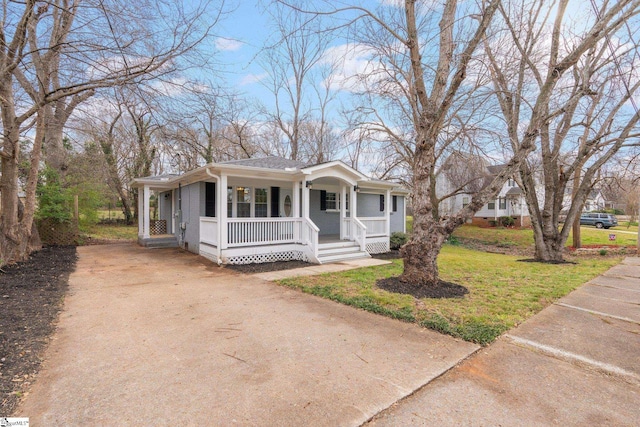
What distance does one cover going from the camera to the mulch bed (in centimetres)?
269

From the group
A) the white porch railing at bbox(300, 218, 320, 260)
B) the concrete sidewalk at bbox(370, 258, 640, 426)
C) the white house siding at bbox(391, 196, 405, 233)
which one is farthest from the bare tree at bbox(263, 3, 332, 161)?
the concrete sidewalk at bbox(370, 258, 640, 426)

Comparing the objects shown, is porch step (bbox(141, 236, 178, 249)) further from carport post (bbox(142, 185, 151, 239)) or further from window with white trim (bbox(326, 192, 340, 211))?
window with white trim (bbox(326, 192, 340, 211))

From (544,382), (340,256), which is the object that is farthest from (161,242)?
(544,382)

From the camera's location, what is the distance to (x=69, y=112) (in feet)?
28.8

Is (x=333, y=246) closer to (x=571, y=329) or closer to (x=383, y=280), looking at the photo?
(x=383, y=280)

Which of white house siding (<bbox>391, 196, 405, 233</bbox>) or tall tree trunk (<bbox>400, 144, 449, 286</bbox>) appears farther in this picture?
white house siding (<bbox>391, 196, 405, 233</bbox>)

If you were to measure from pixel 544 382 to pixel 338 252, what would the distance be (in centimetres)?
740

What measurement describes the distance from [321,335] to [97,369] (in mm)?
2277

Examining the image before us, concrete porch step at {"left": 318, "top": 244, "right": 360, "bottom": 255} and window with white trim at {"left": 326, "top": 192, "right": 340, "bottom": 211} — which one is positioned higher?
window with white trim at {"left": 326, "top": 192, "right": 340, "bottom": 211}

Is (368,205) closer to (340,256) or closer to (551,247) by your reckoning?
(340,256)

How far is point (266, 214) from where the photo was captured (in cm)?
1123

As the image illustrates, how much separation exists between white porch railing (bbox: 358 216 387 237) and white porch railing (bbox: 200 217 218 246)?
505cm

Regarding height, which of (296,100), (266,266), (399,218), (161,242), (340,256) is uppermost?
(296,100)

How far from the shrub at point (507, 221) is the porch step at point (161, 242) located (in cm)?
2606
